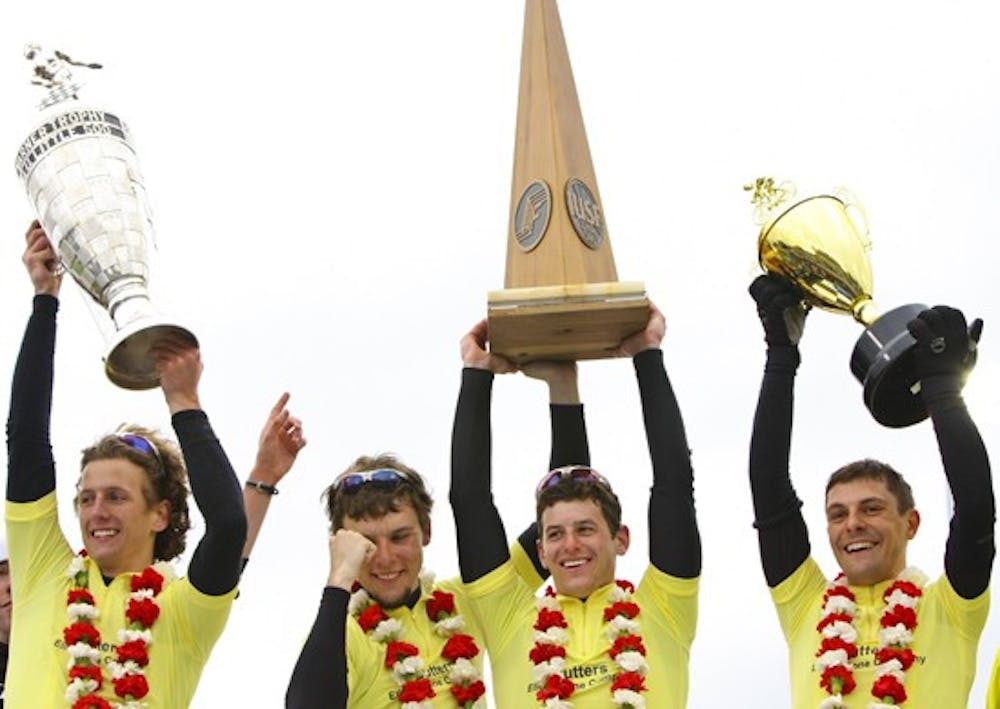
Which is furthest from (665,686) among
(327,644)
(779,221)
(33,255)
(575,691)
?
(33,255)

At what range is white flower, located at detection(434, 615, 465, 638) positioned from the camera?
6305mm

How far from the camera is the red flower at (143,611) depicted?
6.03 meters

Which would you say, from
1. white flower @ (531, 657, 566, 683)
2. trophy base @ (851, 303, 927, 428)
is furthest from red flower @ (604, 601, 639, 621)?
trophy base @ (851, 303, 927, 428)

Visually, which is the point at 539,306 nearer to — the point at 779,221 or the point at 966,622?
the point at 779,221

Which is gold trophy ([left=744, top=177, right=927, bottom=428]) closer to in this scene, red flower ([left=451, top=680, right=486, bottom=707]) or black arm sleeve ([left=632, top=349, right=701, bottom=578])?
black arm sleeve ([left=632, top=349, right=701, bottom=578])

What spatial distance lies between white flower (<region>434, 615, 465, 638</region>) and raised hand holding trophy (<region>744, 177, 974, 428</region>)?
1758mm

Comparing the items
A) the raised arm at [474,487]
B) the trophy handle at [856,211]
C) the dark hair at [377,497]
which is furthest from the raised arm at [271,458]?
the trophy handle at [856,211]

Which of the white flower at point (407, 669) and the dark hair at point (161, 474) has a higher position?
the dark hair at point (161, 474)

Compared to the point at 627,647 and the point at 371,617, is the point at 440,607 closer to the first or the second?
the point at 371,617

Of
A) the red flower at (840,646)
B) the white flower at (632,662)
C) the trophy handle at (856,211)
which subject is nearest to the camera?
the white flower at (632,662)

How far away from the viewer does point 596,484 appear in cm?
648

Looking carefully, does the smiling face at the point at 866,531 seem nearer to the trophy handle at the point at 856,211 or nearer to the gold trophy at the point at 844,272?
the gold trophy at the point at 844,272

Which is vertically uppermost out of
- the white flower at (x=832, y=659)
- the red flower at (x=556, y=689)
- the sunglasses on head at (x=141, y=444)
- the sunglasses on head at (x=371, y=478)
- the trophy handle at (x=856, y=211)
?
the trophy handle at (x=856, y=211)

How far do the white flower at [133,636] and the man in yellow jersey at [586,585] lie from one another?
117 centimetres
